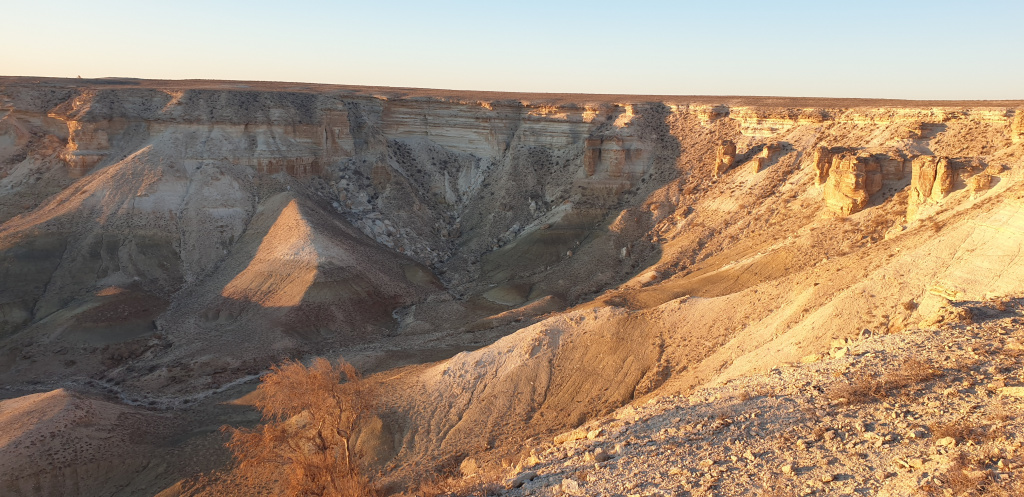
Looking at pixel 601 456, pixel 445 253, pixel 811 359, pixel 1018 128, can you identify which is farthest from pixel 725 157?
pixel 601 456

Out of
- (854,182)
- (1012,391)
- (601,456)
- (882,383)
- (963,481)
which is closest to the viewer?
(963,481)

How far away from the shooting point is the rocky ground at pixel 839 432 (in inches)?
406

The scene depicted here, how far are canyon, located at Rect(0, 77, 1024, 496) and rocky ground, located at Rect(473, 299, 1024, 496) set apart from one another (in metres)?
1.65

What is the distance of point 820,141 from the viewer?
37.1m

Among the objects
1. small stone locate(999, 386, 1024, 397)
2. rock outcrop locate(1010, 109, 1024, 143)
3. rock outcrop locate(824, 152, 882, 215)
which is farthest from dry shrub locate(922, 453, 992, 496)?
rock outcrop locate(1010, 109, 1024, 143)

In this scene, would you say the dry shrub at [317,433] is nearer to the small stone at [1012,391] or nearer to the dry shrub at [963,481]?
the dry shrub at [963,481]

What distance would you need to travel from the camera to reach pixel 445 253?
45.3 metres

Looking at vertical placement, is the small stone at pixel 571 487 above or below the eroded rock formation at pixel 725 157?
below

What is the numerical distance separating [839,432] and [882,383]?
7.03 feet

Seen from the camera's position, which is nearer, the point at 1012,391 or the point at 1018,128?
the point at 1012,391

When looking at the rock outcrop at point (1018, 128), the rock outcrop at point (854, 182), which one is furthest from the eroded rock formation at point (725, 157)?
the rock outcrop at point (1018, 128)

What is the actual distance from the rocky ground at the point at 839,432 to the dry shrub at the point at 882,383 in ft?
0.09

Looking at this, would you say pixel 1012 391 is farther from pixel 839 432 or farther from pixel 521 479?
pixel 521 479

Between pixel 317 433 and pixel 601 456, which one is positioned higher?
pixel 601 456
